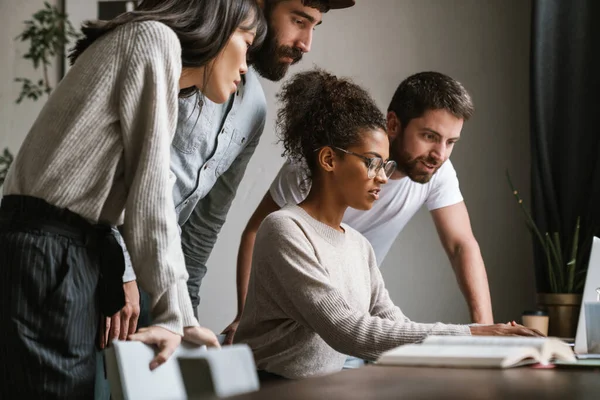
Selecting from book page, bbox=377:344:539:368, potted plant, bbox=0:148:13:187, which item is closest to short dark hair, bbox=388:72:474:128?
book page, bbox=377:344:539:368

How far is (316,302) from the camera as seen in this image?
68.4 inches

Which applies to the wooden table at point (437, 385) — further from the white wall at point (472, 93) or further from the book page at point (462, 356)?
the white wall at point (472, 93)

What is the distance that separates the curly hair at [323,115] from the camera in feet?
6.72

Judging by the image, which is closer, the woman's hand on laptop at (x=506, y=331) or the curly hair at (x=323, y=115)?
the woman's hand on laptop at (x=506, y=331)

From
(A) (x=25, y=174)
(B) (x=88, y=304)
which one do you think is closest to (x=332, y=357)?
(B) (x=88, y=304)

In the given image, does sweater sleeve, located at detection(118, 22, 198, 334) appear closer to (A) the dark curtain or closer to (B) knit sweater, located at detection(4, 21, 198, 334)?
(B) knit sweater, located at detection(4, 21, 198, 334)

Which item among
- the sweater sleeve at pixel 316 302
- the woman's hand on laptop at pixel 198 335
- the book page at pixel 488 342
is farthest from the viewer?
the sweater sleeve at pixel 316 302

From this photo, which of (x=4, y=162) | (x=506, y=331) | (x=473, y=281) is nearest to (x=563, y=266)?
(x=473, y=281)

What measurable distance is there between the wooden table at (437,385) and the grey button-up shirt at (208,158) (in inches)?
45.0

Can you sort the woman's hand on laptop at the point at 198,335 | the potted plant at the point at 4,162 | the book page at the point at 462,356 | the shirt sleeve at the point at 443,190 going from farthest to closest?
the potted plant at the point at 4,162
the shirt sleeve at the point at 443,190
the woman's hand on laptop at the point at 198,335
the book page at the point at 462,356

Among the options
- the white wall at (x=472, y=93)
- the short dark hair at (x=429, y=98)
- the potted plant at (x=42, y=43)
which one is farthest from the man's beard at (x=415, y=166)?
the potted plant at (x=42, y=43)

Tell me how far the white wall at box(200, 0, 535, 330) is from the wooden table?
240 centimetres

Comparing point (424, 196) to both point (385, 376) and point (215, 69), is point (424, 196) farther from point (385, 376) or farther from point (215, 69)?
point (385, 376)

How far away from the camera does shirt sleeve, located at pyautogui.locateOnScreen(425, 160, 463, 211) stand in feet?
9.02
